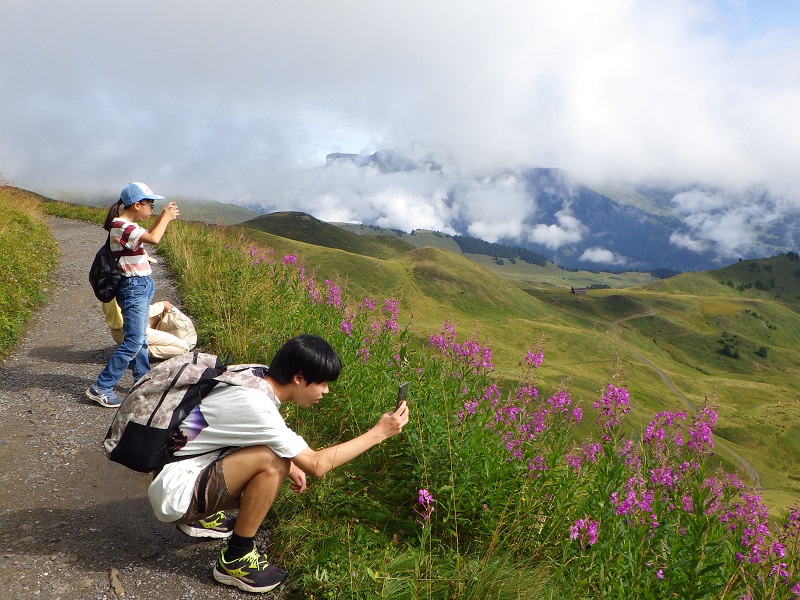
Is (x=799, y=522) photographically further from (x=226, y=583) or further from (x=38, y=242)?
(x=38, y=242)

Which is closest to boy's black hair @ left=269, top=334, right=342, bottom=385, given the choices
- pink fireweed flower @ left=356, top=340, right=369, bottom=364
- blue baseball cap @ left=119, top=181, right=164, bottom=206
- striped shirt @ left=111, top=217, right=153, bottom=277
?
pink fireweed flower @ left=356, top=340, right=369, bottom=364

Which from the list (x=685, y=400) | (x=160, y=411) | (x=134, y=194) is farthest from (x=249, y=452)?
(x=685, y=400)

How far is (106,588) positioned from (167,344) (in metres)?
4.71

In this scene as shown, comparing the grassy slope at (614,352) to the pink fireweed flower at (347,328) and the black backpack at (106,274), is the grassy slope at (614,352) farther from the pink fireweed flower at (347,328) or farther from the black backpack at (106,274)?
the black backpack at (106,274)

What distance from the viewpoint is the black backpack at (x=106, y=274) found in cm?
669

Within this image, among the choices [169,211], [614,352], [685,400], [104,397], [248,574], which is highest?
[169,211]

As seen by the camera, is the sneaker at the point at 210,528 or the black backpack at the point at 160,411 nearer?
the black backpack at the point at 160,411

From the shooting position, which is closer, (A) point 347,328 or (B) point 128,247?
(B) point 128,247

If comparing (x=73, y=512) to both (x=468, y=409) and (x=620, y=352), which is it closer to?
(x=468, y=409)

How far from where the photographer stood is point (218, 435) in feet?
12.6

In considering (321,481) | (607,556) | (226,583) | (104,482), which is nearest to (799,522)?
(607,556)

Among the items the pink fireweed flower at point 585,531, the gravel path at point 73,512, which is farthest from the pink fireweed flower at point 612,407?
the gravel path at point 73,512

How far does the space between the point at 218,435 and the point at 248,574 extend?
3.78ft

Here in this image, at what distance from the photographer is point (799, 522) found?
13.0 ft
